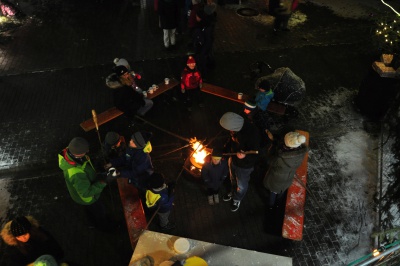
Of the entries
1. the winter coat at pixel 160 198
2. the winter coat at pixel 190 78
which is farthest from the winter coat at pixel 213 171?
the winter coat at pixel 190 78

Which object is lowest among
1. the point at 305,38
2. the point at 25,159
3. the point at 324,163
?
the point at 25,159

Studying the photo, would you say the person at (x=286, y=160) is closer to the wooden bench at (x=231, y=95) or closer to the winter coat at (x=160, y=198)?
the winter coat at (x=160, y=198)

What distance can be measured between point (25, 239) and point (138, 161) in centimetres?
211

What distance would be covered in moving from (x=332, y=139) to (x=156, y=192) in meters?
5.24

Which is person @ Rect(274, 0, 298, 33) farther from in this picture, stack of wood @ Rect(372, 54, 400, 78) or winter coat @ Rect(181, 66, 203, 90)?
winter coat @ Rect(181, 66, 203, 90)

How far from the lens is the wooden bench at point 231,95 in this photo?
7.97 metres

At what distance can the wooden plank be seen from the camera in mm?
5496

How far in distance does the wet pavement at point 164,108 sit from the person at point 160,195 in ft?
2.04

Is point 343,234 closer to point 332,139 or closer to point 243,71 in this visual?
point 332,139

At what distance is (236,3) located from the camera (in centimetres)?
1342

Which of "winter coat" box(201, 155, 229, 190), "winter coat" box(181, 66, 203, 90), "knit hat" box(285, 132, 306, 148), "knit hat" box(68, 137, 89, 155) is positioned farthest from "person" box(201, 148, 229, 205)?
"winter coat" box(181, 66, 203, 90)

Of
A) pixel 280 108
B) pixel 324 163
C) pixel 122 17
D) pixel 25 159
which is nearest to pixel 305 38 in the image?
pixel 280 108

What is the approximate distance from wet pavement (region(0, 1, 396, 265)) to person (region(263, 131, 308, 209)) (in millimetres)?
942

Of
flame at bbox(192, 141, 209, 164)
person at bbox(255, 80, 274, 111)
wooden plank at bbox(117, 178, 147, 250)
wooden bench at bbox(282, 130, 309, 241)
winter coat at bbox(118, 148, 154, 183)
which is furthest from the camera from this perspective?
person at bbox(255, 80, 274, 111)
